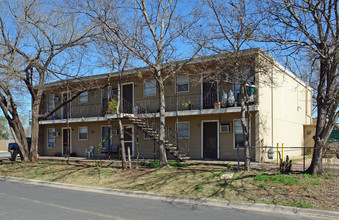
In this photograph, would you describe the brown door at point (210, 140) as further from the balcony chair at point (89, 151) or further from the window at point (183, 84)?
the balcony chair at point (89, 151)

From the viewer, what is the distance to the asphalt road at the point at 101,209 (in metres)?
7.16

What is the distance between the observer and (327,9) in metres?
9.59

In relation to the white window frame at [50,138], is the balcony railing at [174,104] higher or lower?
higher

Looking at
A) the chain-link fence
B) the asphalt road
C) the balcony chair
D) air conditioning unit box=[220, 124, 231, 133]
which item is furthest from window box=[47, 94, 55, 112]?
the chain-link fence

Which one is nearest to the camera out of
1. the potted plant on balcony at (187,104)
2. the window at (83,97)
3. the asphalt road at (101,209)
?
the asphalt road at (101,209)

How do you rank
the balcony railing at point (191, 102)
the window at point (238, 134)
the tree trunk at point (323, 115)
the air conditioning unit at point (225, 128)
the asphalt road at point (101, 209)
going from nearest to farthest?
the asphalt road at point (101, 209)
the tree trunk at point (323, 115)
the window at point (238, 134)
the balcony railing at point (191, 102)
the air conditioning unit at point (225, 128)

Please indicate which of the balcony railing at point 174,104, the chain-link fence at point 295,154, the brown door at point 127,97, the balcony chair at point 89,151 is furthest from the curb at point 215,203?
the balcony chair at point 89,151

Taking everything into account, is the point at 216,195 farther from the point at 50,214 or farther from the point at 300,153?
the point at 300,153

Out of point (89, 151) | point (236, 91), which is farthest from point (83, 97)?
point (236, 91)

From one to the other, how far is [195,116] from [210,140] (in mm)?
1663

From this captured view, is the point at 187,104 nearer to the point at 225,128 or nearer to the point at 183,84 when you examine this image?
the point at 183,84

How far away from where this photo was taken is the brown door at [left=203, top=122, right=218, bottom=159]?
17.3 meters

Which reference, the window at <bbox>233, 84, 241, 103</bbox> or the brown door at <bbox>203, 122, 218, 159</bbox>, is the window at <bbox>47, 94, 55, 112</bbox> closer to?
the brown door at <bbox>203, 122, 218, 159</bbox>

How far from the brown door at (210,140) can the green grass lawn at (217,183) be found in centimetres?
397
